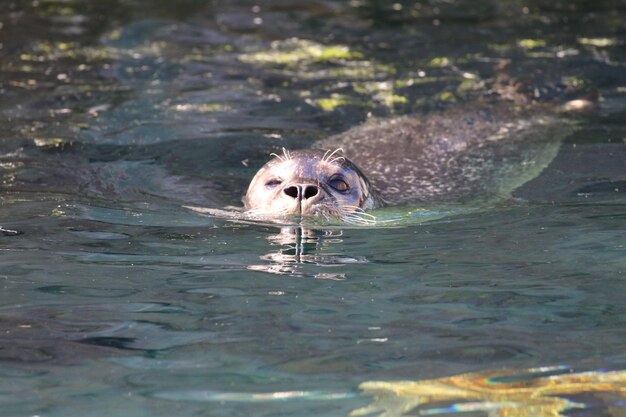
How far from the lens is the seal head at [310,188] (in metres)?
5.80

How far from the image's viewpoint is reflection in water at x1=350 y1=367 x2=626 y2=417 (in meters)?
3.03

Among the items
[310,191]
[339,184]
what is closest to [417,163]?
[339,184]

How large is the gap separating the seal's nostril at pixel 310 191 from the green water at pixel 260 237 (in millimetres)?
405

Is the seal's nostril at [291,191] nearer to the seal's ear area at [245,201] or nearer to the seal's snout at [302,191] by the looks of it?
the seal's snout at [302,191]

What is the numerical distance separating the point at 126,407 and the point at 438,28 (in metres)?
8.54

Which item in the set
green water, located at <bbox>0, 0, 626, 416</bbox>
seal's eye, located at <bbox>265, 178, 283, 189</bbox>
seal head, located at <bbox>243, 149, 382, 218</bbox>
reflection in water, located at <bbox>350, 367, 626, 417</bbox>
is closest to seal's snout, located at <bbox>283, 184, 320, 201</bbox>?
seal head, located at <bbox>243, 149, 382, 218</bbox>

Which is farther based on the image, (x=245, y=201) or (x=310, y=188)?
(x=245, y=201)

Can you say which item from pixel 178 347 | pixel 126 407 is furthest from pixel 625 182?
pixel 126 407

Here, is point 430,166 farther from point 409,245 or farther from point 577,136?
point 409,245

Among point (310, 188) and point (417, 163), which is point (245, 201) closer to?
point (310, 188)

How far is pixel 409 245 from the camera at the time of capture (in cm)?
502

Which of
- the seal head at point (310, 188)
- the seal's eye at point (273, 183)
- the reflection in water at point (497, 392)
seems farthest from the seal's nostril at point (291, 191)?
the reflection in water at point (497, 392)

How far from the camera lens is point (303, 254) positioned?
4.87m

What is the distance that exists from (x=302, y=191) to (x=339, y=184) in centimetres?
46
